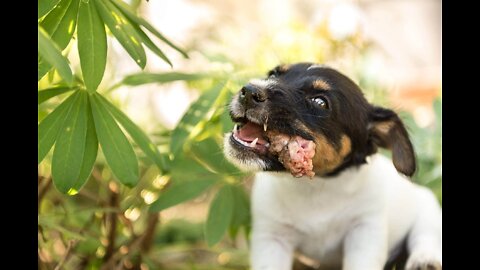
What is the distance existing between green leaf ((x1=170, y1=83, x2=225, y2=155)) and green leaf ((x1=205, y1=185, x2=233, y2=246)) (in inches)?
11.4

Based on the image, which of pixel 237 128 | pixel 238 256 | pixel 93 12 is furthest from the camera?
pixel 238 256

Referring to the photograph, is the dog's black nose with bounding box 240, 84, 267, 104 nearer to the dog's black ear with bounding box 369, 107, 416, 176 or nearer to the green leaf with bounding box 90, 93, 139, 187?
the green leaf with bounding box 90, 93, 139, 187

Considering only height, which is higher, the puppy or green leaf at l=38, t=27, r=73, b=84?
green leaf at l=38, t=27, r=73, b=84

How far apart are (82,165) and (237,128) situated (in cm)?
57

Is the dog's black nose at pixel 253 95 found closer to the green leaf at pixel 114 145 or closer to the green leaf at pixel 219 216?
the green leaf at pixel 114 145

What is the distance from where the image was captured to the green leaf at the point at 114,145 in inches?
109

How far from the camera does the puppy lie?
107 inches

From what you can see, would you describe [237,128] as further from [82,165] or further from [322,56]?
[322,56]

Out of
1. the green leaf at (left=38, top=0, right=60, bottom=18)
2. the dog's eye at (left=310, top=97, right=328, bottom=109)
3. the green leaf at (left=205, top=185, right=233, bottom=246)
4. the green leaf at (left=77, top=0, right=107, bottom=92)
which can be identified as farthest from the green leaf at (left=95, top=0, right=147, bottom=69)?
the green leaf at (left=205, top=185, right=233, bottom=246)

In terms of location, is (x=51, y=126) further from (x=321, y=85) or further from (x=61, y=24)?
(x=321, y=85)

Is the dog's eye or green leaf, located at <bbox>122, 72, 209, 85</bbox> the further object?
green leaf, located at <bbox>122, 72, 209, 85</bbox>

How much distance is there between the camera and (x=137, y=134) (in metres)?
2.93
